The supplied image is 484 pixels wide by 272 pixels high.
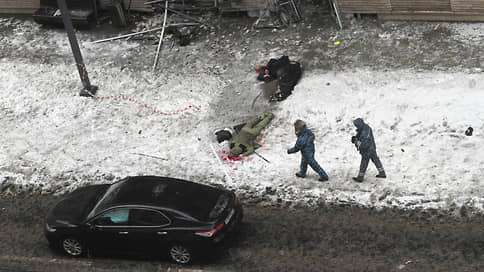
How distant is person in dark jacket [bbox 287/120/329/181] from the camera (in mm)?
12945

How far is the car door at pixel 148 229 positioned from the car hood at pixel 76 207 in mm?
1221

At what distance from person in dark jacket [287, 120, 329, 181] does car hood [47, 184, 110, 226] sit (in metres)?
4.30

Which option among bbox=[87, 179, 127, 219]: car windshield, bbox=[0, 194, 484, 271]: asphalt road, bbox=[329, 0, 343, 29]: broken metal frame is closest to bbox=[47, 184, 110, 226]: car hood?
bbox=[87, 179, 127, 219]: car windshield

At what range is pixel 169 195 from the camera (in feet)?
37.8

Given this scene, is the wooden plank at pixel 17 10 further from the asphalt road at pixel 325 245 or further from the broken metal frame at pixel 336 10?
the asphalt road at pixel 325 245

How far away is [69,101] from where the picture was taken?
17.7 metres

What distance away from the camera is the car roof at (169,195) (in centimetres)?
1122

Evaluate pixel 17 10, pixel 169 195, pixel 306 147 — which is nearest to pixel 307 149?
pixel 306 147

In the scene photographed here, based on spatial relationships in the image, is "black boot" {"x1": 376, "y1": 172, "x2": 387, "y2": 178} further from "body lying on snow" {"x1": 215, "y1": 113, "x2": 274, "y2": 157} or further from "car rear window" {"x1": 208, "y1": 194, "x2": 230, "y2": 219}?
"car rear window" {"x1": 208, "y1": 194, "x2": 230, "y2": 219}

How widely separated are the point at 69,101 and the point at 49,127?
1.20m

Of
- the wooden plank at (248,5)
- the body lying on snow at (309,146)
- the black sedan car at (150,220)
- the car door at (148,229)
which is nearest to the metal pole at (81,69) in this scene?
the body lying on snow at (309,146)

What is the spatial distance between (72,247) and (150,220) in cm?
194

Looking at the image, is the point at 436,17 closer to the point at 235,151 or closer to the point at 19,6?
the point at 235,151

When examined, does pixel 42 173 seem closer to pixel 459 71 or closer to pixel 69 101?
pixel 69 101
